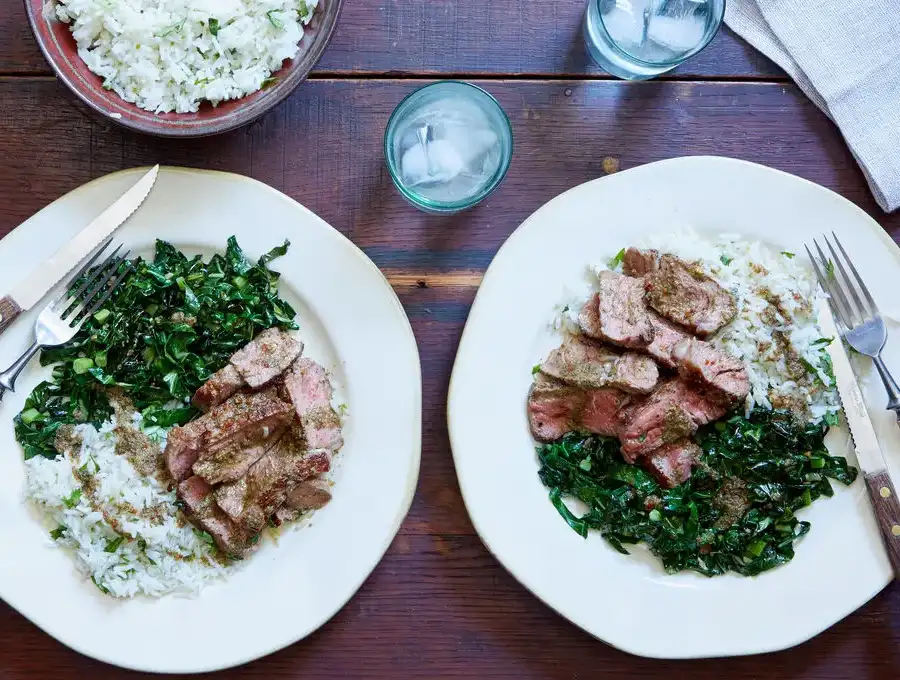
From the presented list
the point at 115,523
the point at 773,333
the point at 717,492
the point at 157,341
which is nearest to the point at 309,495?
the point at 115,523

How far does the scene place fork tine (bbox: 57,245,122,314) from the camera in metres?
2.86

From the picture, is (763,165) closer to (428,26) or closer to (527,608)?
(428,26)

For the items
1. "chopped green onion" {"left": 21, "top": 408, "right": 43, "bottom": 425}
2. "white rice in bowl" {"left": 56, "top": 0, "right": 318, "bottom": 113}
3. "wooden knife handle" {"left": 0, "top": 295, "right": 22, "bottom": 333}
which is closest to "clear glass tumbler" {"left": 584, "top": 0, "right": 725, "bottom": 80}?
"white rice in bowl" {"left": 56, "top": 0, "right": 318, "bottom": 113}

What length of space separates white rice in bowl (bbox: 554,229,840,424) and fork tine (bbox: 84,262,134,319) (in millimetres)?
1747

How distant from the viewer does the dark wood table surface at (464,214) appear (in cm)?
303

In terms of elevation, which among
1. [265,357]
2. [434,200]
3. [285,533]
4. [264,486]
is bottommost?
[285,533]

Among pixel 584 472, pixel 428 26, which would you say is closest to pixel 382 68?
pixel 428 26

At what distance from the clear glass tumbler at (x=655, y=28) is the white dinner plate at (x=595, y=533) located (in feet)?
1.37

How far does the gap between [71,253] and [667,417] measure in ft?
7.75

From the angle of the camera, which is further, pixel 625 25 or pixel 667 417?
pixel 625 25

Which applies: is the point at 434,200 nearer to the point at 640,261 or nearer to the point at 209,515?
the point at 640,261

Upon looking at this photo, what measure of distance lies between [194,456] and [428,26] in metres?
1.98

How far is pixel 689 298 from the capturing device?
2.88m

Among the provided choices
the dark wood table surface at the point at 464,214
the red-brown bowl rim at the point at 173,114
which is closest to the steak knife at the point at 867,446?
the dark wood table surface at the point at 464,214
